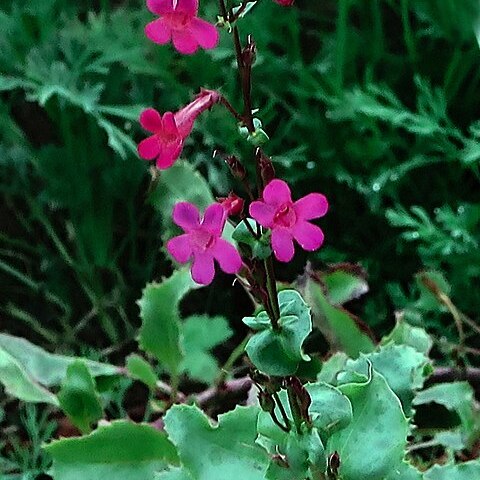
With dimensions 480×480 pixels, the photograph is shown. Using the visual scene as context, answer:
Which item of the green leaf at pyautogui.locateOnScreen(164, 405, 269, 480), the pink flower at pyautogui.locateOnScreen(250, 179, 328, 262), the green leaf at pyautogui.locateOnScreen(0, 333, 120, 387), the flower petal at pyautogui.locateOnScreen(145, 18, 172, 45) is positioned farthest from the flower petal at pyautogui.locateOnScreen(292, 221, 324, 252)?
the green leaf at pyautogui.locateOnScreen(0, 333, 120, 387)

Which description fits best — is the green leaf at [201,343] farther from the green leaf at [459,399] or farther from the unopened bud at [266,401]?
the unopened bud at [266,401]

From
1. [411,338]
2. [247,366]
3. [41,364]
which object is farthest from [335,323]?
[41,364]

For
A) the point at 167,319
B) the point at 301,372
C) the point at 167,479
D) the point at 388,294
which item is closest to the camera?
the point at 167,479

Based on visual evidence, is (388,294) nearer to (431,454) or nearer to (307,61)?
(431,454)

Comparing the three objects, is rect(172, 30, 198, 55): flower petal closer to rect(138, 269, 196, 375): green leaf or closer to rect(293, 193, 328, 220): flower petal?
rect(293, 193, 328, 220): flower petal

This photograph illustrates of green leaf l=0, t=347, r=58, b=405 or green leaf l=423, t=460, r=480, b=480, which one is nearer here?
green leaf l=423, t=460, r=480, b=480

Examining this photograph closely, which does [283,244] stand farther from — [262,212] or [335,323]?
[335,323]

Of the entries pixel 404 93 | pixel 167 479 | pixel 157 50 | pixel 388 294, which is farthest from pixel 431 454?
pixel 157 50
